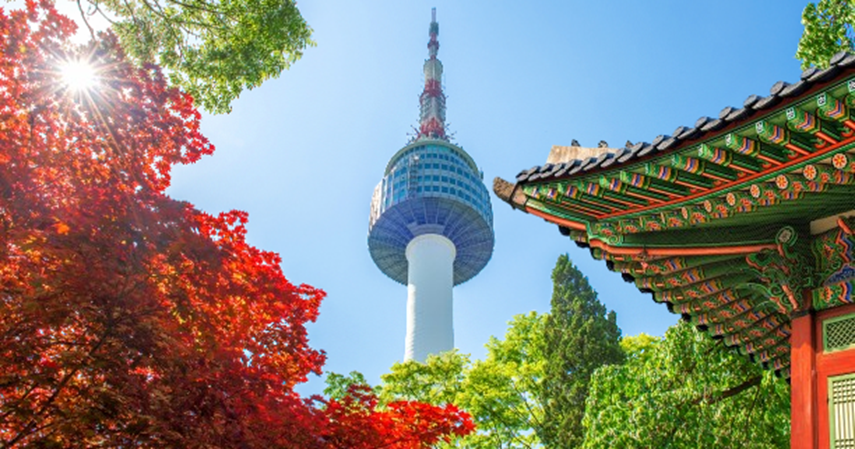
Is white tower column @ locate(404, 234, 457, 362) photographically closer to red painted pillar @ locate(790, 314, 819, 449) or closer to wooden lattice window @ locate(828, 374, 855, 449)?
red painted pillar @ locate(790, 314, 819, 449)

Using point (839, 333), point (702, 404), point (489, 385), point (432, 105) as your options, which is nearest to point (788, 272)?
point (839, 333)

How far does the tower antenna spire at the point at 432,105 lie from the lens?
76.7 metres

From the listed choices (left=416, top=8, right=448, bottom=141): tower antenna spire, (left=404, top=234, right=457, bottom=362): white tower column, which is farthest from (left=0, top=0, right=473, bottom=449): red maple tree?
(left=416, top=8, right=448, bottom=141): tower antenna spire

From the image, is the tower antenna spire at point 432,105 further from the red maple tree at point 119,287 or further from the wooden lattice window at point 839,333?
the wooden lattice window at point 839,333

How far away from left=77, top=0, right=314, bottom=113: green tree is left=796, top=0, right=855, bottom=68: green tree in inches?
298

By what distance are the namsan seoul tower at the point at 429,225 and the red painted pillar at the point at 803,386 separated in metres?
60.4

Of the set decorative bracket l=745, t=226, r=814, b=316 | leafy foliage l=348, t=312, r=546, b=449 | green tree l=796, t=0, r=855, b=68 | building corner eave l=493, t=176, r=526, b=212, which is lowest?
decorative bracket l=745, t=226, r=814, b=316

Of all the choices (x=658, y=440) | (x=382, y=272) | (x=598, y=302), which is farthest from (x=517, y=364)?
(x=382, y=272)

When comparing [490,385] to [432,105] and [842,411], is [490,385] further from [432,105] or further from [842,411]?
[432,105]

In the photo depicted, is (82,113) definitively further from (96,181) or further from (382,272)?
(382,272)

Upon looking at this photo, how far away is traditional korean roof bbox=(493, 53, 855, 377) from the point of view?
435cm

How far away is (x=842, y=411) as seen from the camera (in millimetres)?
4672

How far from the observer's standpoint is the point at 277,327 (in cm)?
975

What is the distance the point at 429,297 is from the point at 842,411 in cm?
6366
